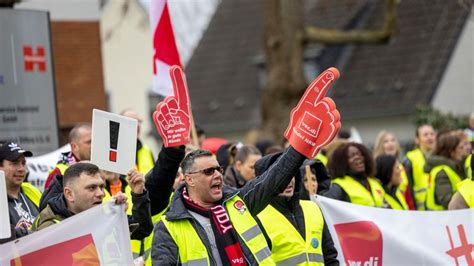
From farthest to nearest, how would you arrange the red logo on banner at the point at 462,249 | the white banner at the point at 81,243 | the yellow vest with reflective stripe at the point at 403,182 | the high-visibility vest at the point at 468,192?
1. the yellow vest with reflective stripe at the point at 403,182
2. the high-visibility vest at the point at 468,192
3. the red logo on banner at the point at 462,249
4. the white banner at the point at 81,243

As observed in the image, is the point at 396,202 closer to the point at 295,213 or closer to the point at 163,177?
the point at 295,213

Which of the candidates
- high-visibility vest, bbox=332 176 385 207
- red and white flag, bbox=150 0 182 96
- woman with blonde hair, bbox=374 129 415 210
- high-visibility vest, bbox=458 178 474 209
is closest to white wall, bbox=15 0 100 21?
woman with blonde hair, bbox=374 129 415 210

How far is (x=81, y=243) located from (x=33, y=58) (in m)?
5.91

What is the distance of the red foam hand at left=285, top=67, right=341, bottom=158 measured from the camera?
8.06 meters

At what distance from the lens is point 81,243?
7.57 meters

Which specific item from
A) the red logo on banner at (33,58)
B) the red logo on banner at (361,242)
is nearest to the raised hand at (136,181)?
the red logo on banner at (361,242)

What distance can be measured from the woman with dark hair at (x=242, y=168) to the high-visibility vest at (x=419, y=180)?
112 inches

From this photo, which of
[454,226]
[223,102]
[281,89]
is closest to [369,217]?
[454,226]

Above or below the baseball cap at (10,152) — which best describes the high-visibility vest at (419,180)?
below

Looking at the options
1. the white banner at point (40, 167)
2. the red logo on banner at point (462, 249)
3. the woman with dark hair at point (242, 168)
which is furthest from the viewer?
the white banner at point (40, 167)

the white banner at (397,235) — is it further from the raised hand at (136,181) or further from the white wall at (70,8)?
the white wall at (70,8)

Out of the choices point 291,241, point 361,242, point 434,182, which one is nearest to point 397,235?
point 361,242

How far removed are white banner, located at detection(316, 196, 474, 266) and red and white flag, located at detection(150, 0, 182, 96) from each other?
2417mm

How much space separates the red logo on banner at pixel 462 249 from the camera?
33.5ft
